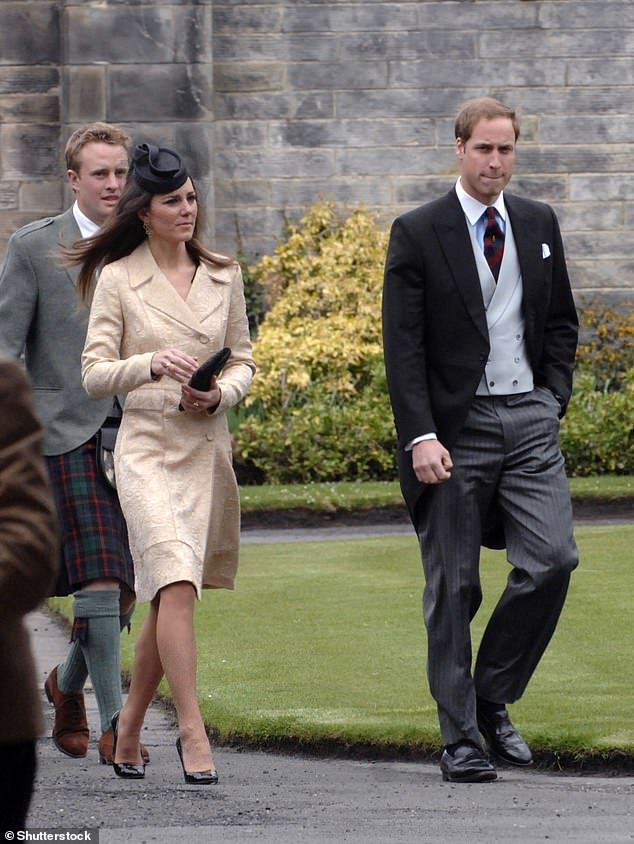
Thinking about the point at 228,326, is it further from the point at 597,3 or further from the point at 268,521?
the point at 597,3

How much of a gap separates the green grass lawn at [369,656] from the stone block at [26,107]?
6291 millimetres

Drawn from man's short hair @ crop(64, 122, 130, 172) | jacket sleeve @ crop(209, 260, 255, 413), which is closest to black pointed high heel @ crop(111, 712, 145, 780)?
jacket sleeve @ crop(209, 260, 255, 413)

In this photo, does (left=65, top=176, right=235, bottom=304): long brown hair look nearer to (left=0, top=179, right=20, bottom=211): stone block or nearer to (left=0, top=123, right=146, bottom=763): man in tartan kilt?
(left=0, top=123, right=146, bottom=763): man in tartan kilt

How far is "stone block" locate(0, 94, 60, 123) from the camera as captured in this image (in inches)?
626

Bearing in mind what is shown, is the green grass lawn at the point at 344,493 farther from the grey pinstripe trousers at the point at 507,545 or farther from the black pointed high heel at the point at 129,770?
the black pointed high heel at the point at 129,770

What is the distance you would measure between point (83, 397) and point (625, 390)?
31.8 ft

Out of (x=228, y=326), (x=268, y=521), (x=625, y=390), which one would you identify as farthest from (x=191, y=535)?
(x=625, y=390)

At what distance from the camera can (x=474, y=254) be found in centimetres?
559

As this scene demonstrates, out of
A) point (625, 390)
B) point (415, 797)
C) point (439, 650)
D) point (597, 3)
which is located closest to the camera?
point (415, 797)

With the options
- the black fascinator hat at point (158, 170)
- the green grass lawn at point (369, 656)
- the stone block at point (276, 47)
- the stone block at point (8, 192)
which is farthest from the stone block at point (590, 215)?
the black fascinator hat at point (158, 170)

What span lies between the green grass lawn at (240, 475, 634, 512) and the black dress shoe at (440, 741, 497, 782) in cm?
738

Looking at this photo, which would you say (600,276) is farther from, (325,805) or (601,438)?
(325,805)

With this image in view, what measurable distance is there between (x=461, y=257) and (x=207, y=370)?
2.74 ft

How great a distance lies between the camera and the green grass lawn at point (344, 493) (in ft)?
42.2
